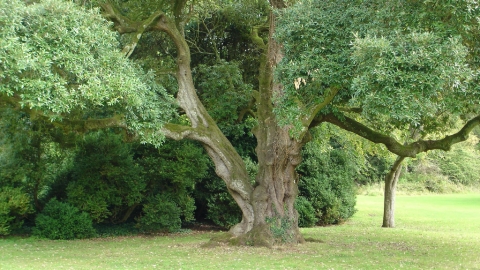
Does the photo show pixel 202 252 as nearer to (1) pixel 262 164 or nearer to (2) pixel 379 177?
(1) pixel 262 164

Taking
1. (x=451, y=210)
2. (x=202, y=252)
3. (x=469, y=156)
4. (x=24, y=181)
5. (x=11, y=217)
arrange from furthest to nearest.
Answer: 1. (x=469, y=156)
2. (x=451, y=210)
3. (x=24, y=181)
4. (x=11, y=217)
5. (x=202, y=252)

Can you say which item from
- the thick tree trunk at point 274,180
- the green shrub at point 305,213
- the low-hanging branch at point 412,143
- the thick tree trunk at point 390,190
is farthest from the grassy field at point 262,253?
the low-hanging branch at point 412,143

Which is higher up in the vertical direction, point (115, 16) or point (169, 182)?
point (115, 16)

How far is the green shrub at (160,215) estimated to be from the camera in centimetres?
1836

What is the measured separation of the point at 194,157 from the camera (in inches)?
728

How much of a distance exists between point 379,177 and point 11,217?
37.4 meters

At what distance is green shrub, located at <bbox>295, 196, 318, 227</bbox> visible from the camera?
20828 mm

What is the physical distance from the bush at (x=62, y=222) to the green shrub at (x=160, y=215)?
82.9 inches

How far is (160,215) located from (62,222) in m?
3.60

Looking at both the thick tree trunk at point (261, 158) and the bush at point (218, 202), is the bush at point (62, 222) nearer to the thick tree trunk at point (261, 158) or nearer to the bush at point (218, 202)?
the bush at point (218, 202)

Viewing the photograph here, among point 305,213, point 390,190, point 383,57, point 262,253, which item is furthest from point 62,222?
point 383,57

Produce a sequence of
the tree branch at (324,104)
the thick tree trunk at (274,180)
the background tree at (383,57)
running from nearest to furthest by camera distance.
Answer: the background tree at (383,57)
the tree branch at (324,104)
the thick tree trunk at (274,180)

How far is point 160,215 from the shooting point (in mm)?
18484

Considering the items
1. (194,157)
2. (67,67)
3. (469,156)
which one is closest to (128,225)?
(194,157)
